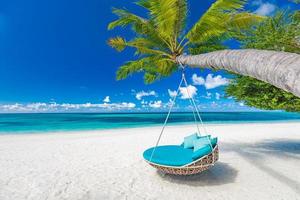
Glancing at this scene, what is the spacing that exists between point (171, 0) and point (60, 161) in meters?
5.02

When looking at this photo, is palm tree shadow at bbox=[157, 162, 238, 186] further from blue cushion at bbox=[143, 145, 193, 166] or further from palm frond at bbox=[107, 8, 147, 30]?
palm frond at bbox=[107, 8, 147, 30]

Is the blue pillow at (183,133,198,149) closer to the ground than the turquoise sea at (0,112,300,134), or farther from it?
closer to the ground

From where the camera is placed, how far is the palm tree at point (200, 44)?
2.24 metres

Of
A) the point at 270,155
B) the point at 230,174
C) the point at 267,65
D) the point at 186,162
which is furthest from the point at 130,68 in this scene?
the point at 267,65

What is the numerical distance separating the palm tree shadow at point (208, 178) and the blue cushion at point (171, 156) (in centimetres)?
47

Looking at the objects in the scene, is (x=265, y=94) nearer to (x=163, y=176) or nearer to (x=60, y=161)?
(x=163, y=176)

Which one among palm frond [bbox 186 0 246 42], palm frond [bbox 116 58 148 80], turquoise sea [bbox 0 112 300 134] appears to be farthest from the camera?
turquoise sea [bbox 0 112 300 134]


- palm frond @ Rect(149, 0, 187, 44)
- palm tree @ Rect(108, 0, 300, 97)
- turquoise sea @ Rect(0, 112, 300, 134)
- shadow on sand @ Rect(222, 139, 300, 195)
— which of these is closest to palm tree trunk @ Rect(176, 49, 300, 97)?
palm tree @ Rect(108, 0, 300, 97)

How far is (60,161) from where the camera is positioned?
7125 mm

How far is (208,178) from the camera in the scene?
546 cm

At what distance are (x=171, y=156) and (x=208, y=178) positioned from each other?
908 millimetres

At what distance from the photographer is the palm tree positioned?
2.24 meters

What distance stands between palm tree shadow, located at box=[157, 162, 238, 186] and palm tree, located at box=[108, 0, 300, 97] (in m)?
2.34

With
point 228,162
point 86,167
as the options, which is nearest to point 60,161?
point 86,167
